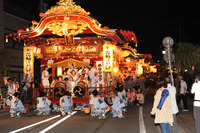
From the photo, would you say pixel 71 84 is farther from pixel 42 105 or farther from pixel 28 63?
pixel 28 63

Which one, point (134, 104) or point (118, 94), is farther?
point (134, 104)

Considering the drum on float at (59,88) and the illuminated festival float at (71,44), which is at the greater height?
the illuminated festival float at (71,44)

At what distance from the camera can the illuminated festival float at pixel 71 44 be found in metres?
17.9

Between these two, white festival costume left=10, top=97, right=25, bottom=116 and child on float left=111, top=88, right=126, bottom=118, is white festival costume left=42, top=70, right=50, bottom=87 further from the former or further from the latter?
child on float left=111, top=88, right=126, bottom=118

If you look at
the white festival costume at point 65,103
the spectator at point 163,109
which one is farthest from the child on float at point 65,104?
the spectator at point 163,109

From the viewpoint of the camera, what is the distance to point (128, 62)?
30516 mm

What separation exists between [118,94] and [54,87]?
15.1 feet

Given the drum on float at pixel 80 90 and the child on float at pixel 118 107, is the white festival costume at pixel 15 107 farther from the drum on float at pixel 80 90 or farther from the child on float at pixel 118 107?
the child on float at pixel 118 107

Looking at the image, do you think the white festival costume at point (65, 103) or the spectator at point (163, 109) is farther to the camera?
the white festival costume at point (65, 103)

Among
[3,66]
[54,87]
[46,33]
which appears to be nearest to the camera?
[54,87]

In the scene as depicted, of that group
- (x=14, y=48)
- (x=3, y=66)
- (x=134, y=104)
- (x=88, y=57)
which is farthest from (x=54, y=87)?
(x=14, y=48)

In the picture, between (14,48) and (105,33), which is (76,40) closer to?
(105,33)

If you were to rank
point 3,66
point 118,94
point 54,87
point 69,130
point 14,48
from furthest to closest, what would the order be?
point 14,48 → point 3,66 → point 54,87 → point 118,94 → point 69,130

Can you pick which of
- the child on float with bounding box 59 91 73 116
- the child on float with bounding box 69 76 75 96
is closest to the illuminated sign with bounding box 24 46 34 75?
the child on float with bounding box 69 76 75 96
